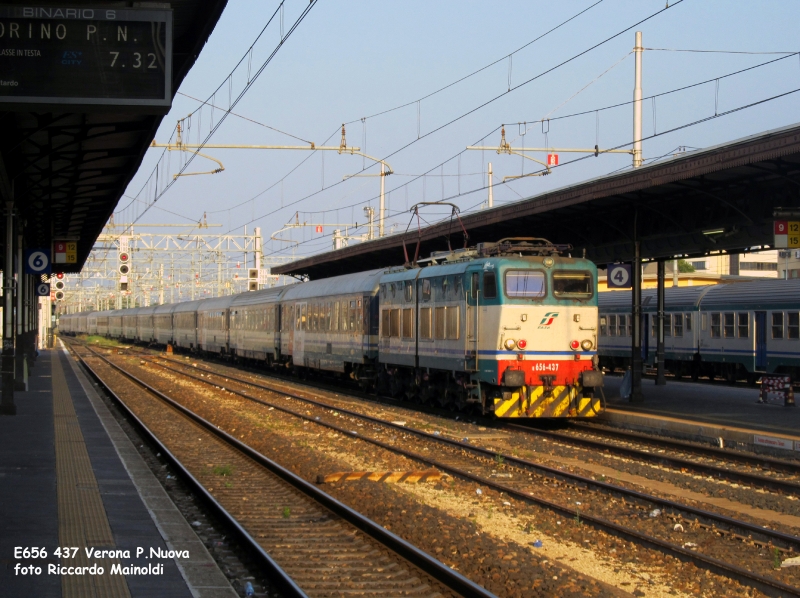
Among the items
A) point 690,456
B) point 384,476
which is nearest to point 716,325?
point 690,456

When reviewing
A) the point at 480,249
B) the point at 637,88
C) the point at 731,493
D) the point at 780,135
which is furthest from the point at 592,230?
the point at 731,493

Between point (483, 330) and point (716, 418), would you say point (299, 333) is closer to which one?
point (483, 330)

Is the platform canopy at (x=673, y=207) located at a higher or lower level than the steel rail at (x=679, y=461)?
higher

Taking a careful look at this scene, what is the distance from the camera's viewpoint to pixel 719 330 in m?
30.4

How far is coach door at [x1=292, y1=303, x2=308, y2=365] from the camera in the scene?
31562 mm

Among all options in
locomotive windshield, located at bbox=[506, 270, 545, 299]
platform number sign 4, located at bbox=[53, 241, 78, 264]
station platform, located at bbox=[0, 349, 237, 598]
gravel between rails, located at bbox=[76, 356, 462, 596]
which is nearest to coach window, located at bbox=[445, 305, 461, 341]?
locomotive windshield, located at bbox=[506, 270, 545, 299]

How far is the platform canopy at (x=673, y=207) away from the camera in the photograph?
15.9 m

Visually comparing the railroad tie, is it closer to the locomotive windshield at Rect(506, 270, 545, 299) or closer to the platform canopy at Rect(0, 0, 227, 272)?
the platform canopy at Rect(0, 0, 227, 272)

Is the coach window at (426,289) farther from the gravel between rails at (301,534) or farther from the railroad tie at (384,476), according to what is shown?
the railroad tie at (384,476)

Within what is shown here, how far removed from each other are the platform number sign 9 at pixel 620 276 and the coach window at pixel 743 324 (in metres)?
9.46

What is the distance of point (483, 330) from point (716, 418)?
186 inches

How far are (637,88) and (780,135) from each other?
950 cm

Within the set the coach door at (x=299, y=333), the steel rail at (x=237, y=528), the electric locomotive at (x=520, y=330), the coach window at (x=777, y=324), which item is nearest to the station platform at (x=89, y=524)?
the steel rail at (x=237, y=528)

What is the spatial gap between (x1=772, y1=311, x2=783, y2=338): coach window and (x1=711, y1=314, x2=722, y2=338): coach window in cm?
260
